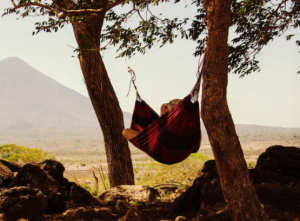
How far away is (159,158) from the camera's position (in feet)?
11.3

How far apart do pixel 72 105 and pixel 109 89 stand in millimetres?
191101

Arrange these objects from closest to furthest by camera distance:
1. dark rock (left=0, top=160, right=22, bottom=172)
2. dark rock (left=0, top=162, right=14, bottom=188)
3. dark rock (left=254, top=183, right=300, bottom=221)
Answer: dark rock (left=254, top=183, right=300, bottom=221) < dark rock (left=0, top=162, right=14, bottom=188) < dark rock (left=0, top=160, right=22, bottom=172)

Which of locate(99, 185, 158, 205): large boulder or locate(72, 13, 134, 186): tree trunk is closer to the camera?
locate(99, 185, 158, 205): large boulder

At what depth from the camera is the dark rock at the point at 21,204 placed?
9.40ft

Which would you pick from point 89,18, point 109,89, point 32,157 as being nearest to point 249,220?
point 109,89

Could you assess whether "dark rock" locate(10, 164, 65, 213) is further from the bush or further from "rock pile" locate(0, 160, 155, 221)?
the bush

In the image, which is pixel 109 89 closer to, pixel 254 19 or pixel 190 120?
pixel 190 120

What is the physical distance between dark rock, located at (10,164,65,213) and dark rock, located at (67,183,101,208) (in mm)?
158

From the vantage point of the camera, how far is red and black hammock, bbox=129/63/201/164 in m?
3.15

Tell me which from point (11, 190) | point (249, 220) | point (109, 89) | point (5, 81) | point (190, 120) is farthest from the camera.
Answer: point (5, 81)

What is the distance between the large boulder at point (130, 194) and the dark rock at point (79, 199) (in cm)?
17

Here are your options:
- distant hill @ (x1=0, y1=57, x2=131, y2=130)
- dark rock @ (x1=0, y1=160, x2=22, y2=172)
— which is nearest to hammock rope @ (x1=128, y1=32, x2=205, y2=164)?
dark rock @ (x1=0, y1=160, x2=22, y2=172)

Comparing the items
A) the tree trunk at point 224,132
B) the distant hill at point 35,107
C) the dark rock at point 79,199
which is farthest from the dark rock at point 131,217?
the distant hill at point 35,107

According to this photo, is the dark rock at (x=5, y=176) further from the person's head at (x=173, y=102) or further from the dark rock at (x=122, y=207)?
the person's head at (x=173, y=102)
